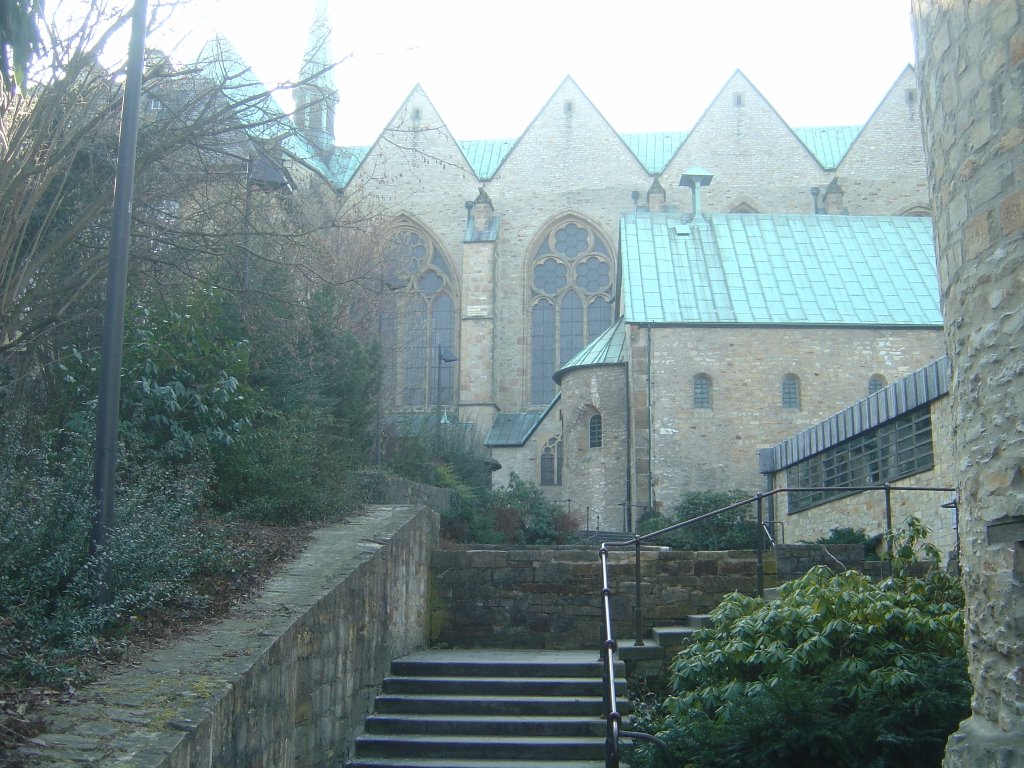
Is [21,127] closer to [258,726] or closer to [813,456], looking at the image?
[258,726]

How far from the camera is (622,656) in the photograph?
33.3ft

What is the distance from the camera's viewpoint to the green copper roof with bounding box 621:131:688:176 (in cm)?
4444

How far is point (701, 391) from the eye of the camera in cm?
2905

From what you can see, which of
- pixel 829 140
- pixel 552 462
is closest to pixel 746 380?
pixel 552 462

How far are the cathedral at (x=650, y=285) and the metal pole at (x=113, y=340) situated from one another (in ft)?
38.4

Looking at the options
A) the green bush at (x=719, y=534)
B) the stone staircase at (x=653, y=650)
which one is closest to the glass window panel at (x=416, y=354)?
the green bush at (x=719, y=534)

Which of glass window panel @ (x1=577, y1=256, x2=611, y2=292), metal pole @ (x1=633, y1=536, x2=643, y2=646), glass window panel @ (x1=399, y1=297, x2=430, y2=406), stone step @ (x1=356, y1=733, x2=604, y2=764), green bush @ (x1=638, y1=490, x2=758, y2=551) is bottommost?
stone step @ (x1=356, y1=733, x2=604, y2=764)

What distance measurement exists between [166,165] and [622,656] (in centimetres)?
658

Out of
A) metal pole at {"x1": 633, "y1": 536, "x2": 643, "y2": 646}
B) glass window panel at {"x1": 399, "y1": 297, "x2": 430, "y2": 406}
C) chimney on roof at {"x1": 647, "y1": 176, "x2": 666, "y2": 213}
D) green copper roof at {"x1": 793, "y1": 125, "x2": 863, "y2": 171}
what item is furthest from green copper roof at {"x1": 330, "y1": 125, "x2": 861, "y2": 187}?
metal pole at {"x1": 633, "y1": 536, "x2": 643, "y2": 646}

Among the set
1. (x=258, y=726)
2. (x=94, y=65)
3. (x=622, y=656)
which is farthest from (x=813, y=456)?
(x=258, y=726)

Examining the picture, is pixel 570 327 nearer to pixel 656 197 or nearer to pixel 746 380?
pixel 656 197

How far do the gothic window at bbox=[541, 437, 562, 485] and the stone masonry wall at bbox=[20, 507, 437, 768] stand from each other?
2313 cm

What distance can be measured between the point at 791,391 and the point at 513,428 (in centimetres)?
1119

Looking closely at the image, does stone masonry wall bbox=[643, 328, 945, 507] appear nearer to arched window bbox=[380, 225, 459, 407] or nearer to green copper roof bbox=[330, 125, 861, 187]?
arched window bbox=[380, 225, 459, 407]
